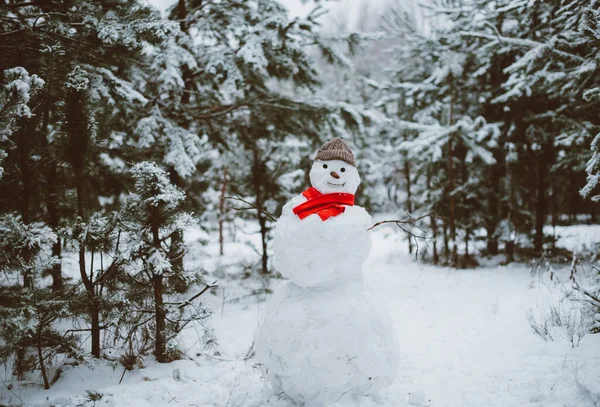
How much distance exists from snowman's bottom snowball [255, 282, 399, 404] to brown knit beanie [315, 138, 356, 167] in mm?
1202

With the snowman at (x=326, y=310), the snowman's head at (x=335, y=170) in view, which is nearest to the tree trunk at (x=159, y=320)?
the snowman at (x=326, y=310)

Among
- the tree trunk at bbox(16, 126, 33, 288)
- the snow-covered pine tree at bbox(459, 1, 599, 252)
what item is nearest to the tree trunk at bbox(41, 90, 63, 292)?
the tree trunk at bbox(16, 126, 33, 288)

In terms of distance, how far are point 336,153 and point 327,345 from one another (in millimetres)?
1716

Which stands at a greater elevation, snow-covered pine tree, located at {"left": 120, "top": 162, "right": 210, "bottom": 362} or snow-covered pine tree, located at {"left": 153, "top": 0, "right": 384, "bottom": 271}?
snow-covered pine tree, located at {"left": 153, "top": 0, "right": 384, "bottom": 271}

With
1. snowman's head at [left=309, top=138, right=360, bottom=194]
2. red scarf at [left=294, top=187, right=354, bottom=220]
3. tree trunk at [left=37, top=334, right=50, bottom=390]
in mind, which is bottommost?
tree trunk at [left=37, top=334, right=50, bottom=390]

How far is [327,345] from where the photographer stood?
3158 millimetres

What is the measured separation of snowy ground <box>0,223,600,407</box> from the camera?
3.56 meters

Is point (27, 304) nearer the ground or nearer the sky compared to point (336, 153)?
nearer the ground

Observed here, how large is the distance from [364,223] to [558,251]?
8.27m

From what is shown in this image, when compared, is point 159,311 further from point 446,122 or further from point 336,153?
point 446,122

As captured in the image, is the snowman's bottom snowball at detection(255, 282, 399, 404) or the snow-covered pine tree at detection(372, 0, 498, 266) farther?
the snow-covered pine tree at detection(372, 0, 498, 266)

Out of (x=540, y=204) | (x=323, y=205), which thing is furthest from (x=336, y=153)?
(x=540, y=204)

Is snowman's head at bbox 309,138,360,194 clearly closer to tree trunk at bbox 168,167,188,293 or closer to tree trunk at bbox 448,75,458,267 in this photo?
tree trunk at bbox 168,167,188,293

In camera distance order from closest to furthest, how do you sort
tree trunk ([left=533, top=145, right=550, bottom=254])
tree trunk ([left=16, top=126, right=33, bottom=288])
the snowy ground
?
the snowy ground
tree trunk ([left=16, top=126, right=33, bottom=288])
tree trunk ([left=533, top=145, right=550, bottom=254])
